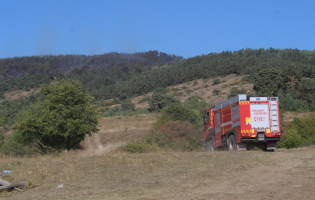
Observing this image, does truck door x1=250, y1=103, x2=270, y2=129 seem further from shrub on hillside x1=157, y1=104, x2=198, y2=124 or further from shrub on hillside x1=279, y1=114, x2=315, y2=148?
shrub on hillside x1=157, y1=104, x2=198, y2=124

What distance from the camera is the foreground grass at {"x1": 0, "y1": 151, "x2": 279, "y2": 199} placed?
31.3ft

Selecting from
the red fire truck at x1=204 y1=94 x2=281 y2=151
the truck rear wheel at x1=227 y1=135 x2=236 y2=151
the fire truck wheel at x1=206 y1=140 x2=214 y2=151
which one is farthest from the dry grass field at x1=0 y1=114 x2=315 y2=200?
the fire truck wheel at x1=206 y1=140 x2=214 y2=151

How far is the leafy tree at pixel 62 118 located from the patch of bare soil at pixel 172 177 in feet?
58.2

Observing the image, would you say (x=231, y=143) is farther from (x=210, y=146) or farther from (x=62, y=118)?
(x=62, y=118)

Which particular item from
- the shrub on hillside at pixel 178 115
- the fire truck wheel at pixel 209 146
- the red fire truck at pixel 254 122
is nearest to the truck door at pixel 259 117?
the red fire truck at pixel 254 122

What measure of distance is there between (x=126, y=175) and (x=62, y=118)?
21988mm

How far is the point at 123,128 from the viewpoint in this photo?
59344 mm

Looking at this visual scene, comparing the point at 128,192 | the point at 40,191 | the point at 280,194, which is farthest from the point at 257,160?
the point at 40,191

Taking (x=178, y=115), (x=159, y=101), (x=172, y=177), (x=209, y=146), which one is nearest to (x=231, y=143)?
(x=209, y=146)

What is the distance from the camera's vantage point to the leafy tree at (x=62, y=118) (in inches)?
1276

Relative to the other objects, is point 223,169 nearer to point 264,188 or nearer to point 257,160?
point 257,160

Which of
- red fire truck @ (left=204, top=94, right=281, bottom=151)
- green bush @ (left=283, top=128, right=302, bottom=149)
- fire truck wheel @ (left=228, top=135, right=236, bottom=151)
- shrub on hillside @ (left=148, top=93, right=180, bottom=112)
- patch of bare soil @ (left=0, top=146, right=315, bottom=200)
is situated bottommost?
green bush @ (left=283, top=128, right=302, bottom=149)

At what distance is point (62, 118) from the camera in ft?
106

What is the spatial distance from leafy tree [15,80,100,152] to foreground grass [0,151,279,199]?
689 inches
